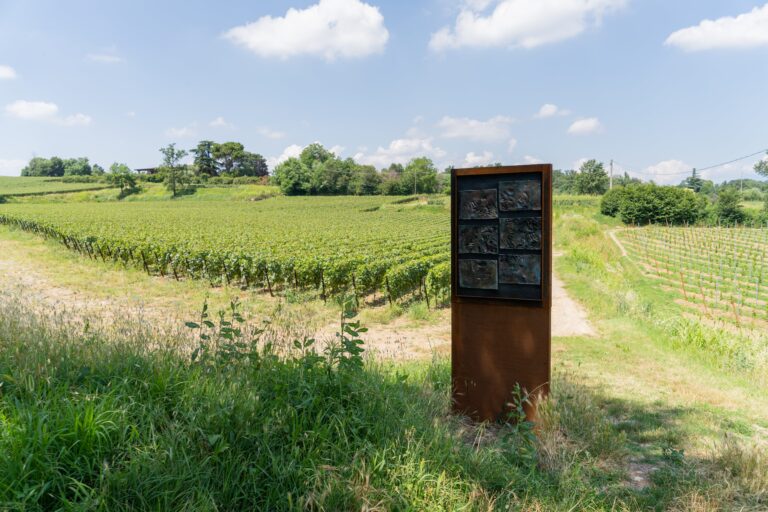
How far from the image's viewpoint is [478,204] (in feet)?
16.1

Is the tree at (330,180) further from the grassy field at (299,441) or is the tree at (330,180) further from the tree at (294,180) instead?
the grassy field at (299,441)

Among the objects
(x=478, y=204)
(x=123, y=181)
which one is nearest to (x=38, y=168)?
(x=123, y=181)

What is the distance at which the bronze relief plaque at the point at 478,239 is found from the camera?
4844mm

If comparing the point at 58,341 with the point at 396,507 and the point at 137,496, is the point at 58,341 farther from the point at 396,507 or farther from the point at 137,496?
the point at 396,507

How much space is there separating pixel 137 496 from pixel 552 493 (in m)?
2.63

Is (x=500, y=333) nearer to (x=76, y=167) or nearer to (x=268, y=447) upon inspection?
(x=268, y=447)

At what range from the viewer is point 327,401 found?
3.43 meters

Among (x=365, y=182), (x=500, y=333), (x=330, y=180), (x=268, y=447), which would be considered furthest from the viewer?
(x=330, y=180)

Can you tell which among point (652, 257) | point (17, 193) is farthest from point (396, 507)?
point (17, 193)

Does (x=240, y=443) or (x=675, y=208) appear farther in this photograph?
(x=675, y=208)

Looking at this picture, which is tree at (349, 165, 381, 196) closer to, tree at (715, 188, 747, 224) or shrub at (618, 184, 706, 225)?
shrub at (618, 184, 706, 225)

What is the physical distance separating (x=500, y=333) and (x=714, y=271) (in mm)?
25300

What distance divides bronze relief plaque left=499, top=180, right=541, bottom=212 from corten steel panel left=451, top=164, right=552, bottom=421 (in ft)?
0.14

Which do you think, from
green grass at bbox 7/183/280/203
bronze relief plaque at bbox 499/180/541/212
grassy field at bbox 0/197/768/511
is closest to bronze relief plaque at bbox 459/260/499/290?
bronze relief plaque at bbox 499/180/541/212
